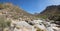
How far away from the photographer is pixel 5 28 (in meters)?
11.6

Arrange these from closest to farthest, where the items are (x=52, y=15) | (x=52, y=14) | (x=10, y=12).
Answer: (x=10, y=12) < (x=52, y=15) < (x=52, y=14)

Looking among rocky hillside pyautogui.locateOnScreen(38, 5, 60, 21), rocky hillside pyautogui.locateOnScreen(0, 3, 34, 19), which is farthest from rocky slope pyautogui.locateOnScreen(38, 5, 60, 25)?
rocky hillside pyautogui.locateOnScreen(0, 3, 34, 19)

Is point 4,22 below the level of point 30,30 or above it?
above

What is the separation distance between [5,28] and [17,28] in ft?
4.54

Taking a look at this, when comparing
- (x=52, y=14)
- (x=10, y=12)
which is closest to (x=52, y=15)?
(x=52, y=14)

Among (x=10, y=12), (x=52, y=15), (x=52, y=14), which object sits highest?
(x=10, y=12)

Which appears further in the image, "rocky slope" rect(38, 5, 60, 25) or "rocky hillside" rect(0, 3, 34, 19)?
"rocky slope" rect(38, 5, 60, 25)

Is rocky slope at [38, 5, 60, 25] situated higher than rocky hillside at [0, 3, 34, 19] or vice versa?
rocky hillside at [0, 3, 34, 19]

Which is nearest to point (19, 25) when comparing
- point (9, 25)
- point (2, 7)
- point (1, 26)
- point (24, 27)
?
point (24, 27)

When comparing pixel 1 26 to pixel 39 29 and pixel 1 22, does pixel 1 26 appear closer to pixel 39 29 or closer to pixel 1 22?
pixel 1 22

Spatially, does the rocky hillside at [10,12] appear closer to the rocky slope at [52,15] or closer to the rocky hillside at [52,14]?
the rocky slope at [52,15]

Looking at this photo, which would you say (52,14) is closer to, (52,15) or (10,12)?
(52,15)

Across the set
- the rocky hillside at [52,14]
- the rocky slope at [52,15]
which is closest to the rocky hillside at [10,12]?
the rocky slope at [52,15]

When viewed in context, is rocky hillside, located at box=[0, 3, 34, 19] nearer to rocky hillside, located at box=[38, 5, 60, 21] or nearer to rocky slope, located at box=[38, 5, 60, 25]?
rocky slope, located at box=[38, 5, 60, 25]
